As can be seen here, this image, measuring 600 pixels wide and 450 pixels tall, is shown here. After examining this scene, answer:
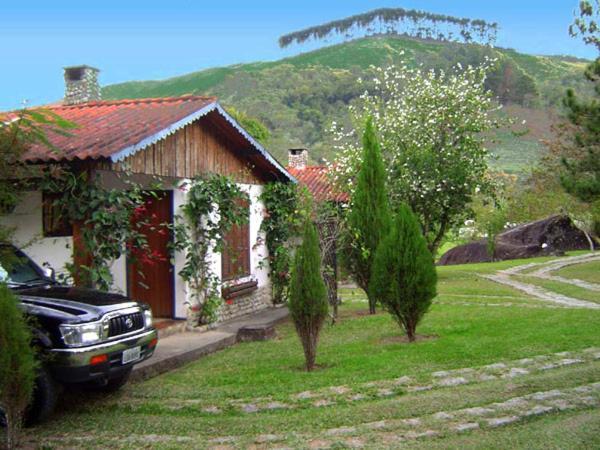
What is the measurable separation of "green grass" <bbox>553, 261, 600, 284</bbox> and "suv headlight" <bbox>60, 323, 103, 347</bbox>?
17.7 meters

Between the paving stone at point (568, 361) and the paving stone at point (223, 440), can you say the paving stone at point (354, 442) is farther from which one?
the paving stone at point (568, 361)

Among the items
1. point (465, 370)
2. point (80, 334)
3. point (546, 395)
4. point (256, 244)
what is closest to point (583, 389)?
point (546, 395)

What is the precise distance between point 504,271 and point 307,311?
18.7 m

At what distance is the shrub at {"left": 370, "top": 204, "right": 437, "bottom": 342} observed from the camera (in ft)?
32.1

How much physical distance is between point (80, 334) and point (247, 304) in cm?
775

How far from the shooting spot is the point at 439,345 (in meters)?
9.42

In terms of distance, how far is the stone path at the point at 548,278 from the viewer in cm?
1573

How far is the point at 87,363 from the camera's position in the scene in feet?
20.8

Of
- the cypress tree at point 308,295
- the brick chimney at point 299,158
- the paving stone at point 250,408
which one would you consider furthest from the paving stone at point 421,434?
the brick chimney at point 299,158

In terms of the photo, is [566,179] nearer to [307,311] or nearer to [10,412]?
[307,311]

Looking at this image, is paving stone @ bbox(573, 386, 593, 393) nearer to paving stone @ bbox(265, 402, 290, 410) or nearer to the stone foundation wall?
paving stone @ bbox(265, 402, 290, 410)

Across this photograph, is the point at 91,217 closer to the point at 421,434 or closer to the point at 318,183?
the point at 421,434

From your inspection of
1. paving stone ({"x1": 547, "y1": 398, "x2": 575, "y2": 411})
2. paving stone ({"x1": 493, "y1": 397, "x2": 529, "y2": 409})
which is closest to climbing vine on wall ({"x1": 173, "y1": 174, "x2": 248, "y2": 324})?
paving stone ({"x1": 493, "y1": 397, "x2": 529, "y2": 409})

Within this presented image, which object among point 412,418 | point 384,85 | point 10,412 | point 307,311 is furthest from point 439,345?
point 384,85
